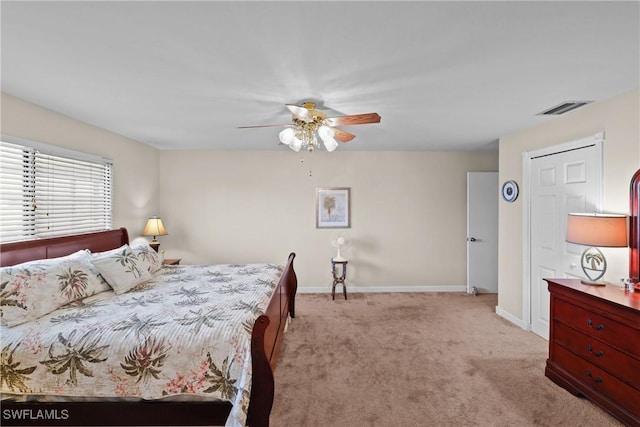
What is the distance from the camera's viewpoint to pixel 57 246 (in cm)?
268

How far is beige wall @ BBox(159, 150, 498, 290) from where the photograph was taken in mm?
4855

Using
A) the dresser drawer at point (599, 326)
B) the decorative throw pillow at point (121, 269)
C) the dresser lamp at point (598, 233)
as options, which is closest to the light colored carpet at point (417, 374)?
the dresser drawer at point (599, 326)

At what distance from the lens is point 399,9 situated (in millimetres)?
1353

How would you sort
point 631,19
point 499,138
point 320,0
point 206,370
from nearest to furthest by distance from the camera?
point 320,0, point 631,19, point 206,370, point 499,138

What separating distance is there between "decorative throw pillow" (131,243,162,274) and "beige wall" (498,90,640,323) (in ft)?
14.0

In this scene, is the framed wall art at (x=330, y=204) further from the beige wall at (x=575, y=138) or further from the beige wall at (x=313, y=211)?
the beige wall at (x=575, y=138)

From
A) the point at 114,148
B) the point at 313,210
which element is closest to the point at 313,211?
the point at 313,210

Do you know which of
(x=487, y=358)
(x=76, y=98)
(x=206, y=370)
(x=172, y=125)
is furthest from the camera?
(x=172, y=125)

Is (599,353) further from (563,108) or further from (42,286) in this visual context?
(42,286)

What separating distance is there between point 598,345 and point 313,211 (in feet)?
12.0

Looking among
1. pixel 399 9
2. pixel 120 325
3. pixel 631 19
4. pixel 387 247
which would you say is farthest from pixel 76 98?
pixel 387 247

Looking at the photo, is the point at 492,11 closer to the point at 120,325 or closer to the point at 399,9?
the point at 399,9

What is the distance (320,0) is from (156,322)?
203cm

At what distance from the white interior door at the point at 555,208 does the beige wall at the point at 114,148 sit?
5.04 meters
